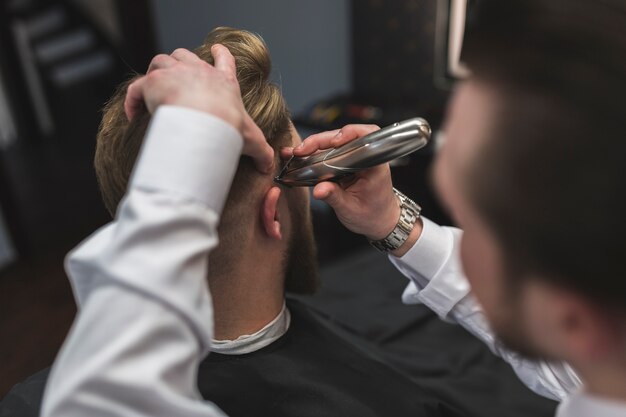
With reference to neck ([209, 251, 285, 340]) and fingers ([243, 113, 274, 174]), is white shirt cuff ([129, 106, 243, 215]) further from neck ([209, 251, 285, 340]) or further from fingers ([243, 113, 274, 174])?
neck ([209, 251, 285, 340])

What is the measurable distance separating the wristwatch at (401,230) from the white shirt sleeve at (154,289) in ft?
1.59

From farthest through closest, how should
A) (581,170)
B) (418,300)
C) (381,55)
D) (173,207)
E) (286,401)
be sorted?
(381,55)
(418,300)
(286,401)
(173,207)
(581,170)

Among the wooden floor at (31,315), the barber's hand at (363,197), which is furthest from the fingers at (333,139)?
the wooden floor at (31,315)

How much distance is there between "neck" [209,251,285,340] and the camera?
99 centimetres

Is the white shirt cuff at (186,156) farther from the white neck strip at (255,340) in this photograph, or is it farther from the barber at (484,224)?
the white neck strip at (255,340)

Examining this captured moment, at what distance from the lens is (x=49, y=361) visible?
223 cm

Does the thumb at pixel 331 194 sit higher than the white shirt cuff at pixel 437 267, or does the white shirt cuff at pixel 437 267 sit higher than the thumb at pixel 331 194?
the thumb at pixel 331 194

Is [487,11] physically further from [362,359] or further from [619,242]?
[362,359]

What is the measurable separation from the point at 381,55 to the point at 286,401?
1894 millimetres

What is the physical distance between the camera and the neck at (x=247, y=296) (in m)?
0.99

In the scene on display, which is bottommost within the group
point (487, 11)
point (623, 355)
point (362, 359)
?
point (362, 359)

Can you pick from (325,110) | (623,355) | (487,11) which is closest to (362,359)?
(623,355)

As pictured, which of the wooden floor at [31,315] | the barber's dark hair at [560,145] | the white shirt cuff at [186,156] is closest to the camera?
the barber's dark hair at [560,145]

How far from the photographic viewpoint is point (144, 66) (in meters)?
1.63
